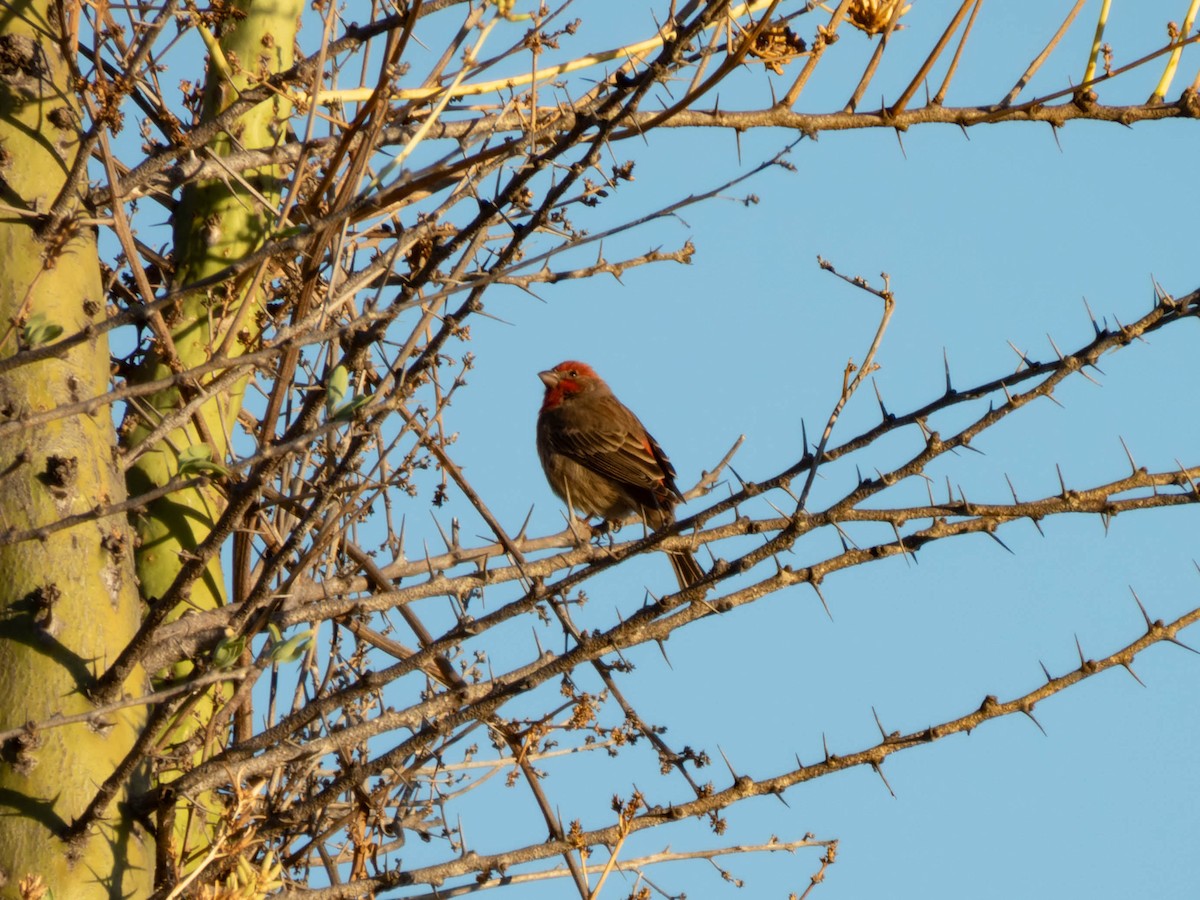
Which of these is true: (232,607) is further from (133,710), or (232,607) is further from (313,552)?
(313,552)

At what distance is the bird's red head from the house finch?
0.04 meters

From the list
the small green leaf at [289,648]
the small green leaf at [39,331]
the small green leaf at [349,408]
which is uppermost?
the small green leaf at [39,331]

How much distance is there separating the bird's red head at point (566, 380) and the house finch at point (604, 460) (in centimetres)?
4

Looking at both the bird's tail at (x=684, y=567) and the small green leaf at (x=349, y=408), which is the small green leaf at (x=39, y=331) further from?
the bird's tail at (x=684, y=567)

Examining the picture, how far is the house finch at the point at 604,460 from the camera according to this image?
862 cm

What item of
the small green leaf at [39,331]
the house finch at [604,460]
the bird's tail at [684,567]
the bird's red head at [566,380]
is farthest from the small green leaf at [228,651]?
the bird's red head at [566,380]

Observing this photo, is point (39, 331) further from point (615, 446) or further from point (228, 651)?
point (615, 446)

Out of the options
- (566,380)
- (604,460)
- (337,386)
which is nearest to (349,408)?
(337,386)

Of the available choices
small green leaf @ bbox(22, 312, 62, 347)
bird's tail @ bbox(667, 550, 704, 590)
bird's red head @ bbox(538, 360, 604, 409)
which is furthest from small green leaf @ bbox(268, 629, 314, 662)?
bird's red head @ bbox(538, 360, 604, 409)

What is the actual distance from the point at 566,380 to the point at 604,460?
1535 mm

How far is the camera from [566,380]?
33.8 ft

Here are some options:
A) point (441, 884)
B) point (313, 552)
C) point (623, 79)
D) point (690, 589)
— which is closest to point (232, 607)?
point (313, 552)

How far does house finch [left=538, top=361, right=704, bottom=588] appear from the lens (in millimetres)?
→ 8625

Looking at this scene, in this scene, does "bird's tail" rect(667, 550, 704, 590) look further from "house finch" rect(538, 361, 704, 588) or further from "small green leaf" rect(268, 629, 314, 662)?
"small green leaf" rect(268, 629, 314, 662)
